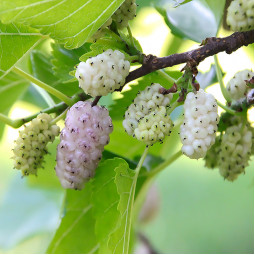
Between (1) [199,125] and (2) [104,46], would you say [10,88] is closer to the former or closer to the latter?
(2) [104,46]

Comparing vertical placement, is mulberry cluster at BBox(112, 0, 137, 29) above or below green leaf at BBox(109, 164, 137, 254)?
above

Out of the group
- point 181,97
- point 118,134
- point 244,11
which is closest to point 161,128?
point 181,97

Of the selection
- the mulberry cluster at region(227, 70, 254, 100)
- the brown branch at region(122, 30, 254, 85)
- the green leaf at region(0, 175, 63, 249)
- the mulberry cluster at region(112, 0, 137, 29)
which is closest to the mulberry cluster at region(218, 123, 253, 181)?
the mulberry cluster at region(227, 70, 254, 100)

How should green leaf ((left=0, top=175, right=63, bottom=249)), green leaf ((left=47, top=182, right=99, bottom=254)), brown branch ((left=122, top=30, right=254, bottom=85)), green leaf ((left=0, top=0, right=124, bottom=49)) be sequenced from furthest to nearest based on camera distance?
green leaf ((left=0, top=175, right=63, bottom=249)), green leaf ((left=47, top=182, right=99, bottom=254)), brown branch ((left=122, top=30, right=254, bottom=85)), green leaf ((left=0, top=0, right=124, bottom=49))

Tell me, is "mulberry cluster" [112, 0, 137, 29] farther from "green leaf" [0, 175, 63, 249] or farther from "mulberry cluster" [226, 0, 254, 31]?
"green leaf" [0, 175, 63, 249]

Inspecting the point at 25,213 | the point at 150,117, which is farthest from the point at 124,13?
the point at 25,213

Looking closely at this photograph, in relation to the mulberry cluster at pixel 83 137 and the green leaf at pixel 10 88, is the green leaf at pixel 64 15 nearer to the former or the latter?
the mulberry cluster at pixel 83 137

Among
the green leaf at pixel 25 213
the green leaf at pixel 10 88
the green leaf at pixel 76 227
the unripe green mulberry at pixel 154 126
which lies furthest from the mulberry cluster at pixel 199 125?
the green leaf at pixel 25 213
